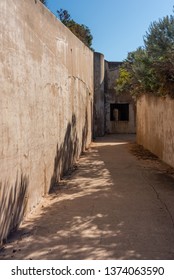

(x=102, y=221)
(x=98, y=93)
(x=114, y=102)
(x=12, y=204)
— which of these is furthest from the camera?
(x=114, y=102)

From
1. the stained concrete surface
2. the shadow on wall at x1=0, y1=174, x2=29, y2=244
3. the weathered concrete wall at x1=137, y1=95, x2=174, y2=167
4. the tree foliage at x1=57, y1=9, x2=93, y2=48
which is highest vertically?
the tree foliage at x1=57, y1=9, x2=93, y2=48

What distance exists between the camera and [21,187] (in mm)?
4422

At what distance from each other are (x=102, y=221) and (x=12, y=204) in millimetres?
1383

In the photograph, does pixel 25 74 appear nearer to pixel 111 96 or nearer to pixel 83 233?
pixel 83 233

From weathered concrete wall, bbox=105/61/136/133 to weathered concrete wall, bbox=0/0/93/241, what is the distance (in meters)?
15.4

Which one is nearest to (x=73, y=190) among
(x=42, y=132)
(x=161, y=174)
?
(x=42, y=132)

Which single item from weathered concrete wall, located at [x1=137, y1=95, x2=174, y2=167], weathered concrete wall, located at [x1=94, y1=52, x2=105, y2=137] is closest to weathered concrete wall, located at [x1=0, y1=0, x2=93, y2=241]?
weathered concrete wall, located at [x1=137, y1=95, x2=174, y2=167]

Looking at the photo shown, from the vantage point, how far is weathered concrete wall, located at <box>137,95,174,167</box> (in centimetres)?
932

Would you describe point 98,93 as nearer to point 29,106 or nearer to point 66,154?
point 66,154

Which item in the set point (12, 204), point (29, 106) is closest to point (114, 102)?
point (29, 106)

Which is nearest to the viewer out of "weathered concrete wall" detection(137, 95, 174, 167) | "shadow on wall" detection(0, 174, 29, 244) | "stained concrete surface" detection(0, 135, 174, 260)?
"stained concrete surface" detection(0, 135, 174, 260)

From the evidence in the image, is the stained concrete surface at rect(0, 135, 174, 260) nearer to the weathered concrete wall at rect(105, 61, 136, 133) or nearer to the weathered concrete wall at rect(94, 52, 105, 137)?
the weathered concrete wall at rect(94, 52, 105, 137)

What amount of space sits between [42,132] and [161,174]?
391 centimetres

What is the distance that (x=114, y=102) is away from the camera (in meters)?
22.9
